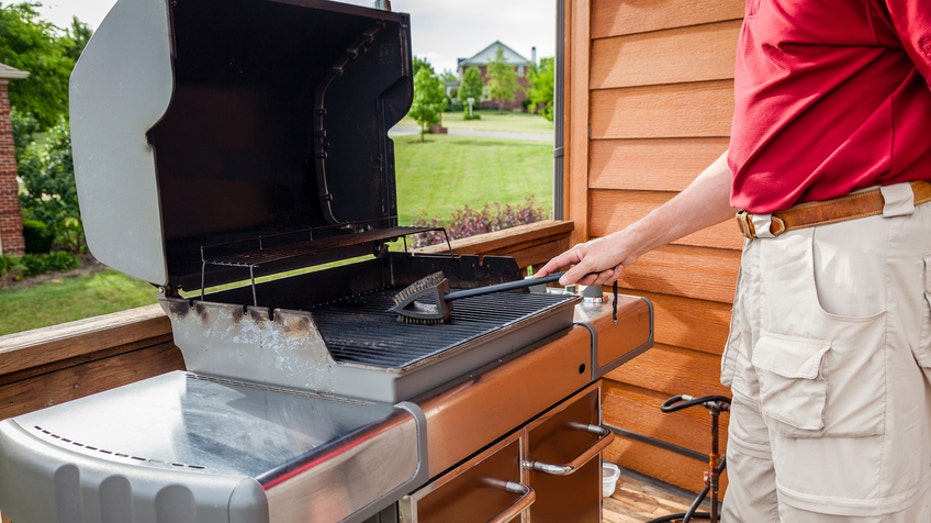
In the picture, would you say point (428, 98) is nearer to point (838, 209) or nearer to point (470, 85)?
point (470, 85)

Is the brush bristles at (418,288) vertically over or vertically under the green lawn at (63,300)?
over

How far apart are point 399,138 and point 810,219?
17.0 ft

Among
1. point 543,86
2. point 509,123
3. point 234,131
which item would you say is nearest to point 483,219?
point 509,123

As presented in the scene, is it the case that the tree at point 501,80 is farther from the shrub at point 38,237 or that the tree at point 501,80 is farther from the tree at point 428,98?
the shrub at point 38,237

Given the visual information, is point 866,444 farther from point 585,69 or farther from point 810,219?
point 585,69

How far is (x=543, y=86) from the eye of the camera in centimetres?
579

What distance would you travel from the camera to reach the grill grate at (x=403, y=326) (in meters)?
1.10

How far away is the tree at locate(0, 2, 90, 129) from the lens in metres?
5.86

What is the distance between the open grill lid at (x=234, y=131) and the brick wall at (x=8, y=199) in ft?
18.4

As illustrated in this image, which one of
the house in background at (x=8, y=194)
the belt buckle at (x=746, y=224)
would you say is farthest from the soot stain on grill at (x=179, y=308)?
the house in background at (x=8, y=194)

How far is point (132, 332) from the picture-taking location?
4.48 ft

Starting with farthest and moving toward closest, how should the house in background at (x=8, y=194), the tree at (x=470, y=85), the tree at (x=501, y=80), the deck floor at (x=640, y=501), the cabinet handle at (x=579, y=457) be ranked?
the tree at (x=501, y=80)
the tree at (x=470, y=85)
the house in background at (x=8, y=194)
the deck floor at (x=640, y=501)
the cabinet handle at (x=579, y=457)

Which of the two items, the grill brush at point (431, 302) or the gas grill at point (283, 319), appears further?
the grill brush at point (431, 302)

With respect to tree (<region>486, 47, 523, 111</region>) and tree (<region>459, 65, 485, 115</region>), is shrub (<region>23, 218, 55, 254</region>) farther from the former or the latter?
tree (<region>486, 47, 523, 111</region>)
